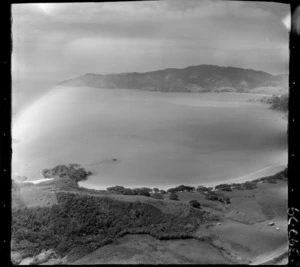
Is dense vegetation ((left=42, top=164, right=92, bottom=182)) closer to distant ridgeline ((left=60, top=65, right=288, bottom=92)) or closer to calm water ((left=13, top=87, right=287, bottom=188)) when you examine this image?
calm water ((left=13, top=87, right=287, bottom=188))

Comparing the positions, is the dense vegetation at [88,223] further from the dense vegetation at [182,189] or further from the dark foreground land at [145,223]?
the dense vegetation at [182,189]

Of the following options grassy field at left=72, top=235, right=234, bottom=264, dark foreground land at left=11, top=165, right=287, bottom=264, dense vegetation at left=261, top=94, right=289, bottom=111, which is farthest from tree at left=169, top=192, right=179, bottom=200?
dense vegetation at left=261, top=94, right=289, bottom=111

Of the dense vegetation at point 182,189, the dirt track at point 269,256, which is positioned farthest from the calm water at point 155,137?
the dirt track at point 269,256

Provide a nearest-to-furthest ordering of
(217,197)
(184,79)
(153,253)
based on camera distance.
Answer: (153,253) → (184,79) → (217,197)

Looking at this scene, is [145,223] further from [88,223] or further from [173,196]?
[88,223]

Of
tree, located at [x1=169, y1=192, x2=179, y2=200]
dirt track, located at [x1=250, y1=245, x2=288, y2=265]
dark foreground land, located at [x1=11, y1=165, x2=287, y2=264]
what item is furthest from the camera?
tree, located at [x1=169, y1=192, x2=179, y2=200]

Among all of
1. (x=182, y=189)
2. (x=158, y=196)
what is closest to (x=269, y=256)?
(x=182, y=189)

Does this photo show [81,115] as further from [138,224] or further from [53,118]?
[138,224]
